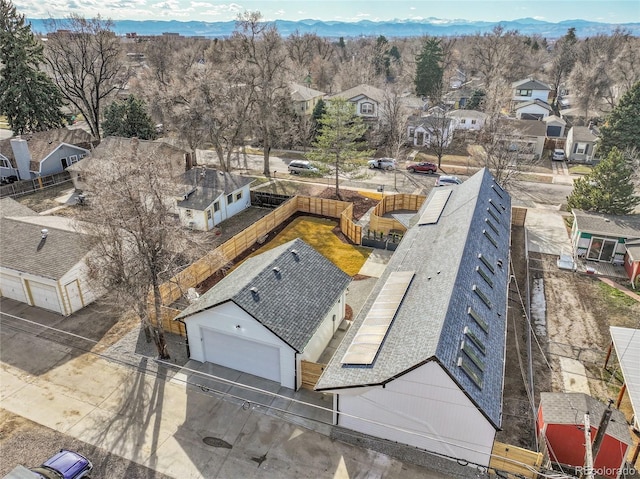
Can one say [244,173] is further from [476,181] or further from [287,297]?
[287,297]

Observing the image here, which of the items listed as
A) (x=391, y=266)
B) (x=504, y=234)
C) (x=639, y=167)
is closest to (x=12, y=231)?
(x=391, y=266)

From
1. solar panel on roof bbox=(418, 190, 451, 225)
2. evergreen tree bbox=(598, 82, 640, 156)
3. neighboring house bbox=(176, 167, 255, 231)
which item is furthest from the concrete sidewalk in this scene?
evergreen tree bbox=(598, 82, 640, 156)

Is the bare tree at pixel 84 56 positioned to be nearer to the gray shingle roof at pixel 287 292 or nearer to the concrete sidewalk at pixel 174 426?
the concrete sidewalk at pixel 174 426

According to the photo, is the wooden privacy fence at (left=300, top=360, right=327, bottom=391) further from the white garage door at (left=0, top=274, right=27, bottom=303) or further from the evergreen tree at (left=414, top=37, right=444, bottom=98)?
the evergreen tree at (left=414, top=37, right=444, bottom=98)

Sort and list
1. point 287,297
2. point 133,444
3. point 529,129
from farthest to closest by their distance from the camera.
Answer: point 529,129 < point 287,297 < point 133,444

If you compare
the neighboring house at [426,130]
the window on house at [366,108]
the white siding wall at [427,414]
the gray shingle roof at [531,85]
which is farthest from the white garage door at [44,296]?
the gray shingle roof at [531,85]

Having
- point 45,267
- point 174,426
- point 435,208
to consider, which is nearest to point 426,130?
point 435,208
